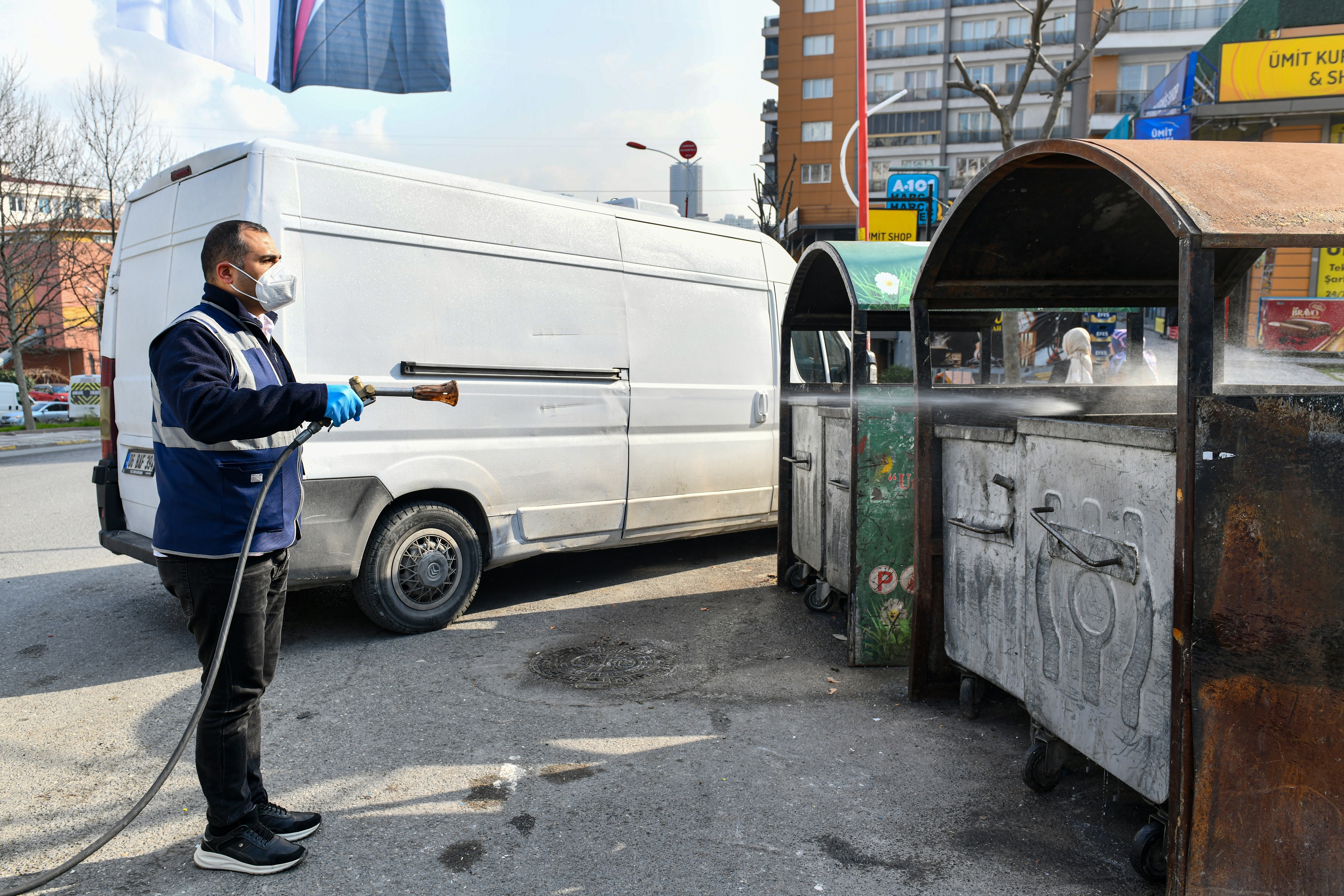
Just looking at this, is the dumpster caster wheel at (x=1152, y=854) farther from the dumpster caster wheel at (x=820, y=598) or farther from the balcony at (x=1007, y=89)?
the balcony at (x=1007, y=89)

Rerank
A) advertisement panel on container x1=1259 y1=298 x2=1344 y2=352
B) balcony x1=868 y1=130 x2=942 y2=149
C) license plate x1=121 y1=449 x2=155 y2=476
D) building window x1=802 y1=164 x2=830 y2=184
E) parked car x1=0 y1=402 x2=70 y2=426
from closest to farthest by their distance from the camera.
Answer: license plate x1=121 y1=449 x2=155 y2=476 → advertisement panel on container x1=1259 y1=298 x2=1344 y2=352 → parked car x1=0 y1=402 x2=70 y2=426 → building window x1=802 y1=164 x2=830 y2=184 → balcony x1=868 y1=130 x2=942 y2=149

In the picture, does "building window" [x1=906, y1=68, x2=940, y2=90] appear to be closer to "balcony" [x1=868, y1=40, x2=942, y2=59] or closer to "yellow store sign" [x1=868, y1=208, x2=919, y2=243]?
"balcony" [x1=868, y1=40, x2=942, y2=59]

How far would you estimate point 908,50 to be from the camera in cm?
6359

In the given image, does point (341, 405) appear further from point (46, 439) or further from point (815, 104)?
point (815, 104)

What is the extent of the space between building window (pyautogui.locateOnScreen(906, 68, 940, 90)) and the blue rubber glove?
219 feet

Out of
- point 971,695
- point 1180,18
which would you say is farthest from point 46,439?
point 1180,18

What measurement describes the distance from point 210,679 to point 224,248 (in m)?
1.30

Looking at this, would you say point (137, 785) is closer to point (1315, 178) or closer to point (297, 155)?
point (297, 155)

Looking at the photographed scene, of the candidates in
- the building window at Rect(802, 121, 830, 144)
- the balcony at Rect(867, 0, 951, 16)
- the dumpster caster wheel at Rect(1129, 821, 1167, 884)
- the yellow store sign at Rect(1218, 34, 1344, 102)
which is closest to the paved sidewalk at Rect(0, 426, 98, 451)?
the dumpster caster wheel at Rect(1129, 821, 1167, 884)

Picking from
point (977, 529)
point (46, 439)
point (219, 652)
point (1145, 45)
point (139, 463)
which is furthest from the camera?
point (1145, 45)

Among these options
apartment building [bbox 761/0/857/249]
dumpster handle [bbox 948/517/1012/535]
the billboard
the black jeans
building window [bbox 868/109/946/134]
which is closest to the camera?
the black jeans

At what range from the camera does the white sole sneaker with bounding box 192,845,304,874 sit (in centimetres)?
283

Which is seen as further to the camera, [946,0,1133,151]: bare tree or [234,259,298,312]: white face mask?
[946,0,1133,151]: bare tree

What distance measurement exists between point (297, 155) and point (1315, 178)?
4.36 metres
